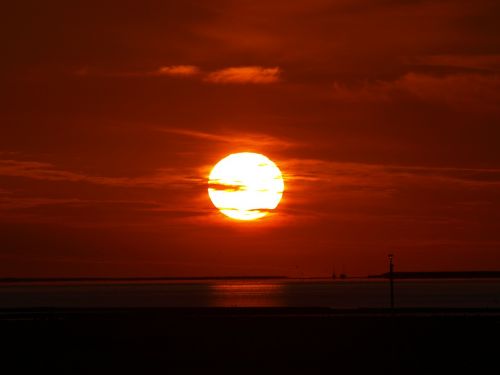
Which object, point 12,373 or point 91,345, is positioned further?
point 91,345

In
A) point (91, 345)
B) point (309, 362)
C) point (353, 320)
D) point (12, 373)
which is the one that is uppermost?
point (353, 320)

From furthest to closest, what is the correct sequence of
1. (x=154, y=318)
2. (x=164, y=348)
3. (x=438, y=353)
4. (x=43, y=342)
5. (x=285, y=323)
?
1. (x=154, y=318)
2. (x=285, y=323)
3. (x=43, y=342)
4. (x=164, y=348)
5. (x=438, y=353)

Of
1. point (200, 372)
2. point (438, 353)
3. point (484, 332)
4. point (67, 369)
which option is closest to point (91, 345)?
point (67, 369)

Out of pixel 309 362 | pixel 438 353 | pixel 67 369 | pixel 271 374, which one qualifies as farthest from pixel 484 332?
pixel 67 369

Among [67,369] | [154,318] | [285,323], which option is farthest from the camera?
[154,318]

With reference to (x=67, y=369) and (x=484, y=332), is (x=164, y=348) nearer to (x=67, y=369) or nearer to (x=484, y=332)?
(x=67, y=369)

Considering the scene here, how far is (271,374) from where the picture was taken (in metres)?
34.6

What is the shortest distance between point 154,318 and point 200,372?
28457 millimetres

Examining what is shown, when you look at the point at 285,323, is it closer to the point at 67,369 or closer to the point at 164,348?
the point at 164,348

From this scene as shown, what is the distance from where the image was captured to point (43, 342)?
48.2 meters

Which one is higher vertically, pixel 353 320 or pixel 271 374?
pixel 353 320

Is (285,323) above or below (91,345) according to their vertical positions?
above

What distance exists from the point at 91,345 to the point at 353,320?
1844 centimetres

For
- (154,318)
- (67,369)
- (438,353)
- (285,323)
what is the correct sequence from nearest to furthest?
(67,369), (438,353), (285,323), (154,318)
